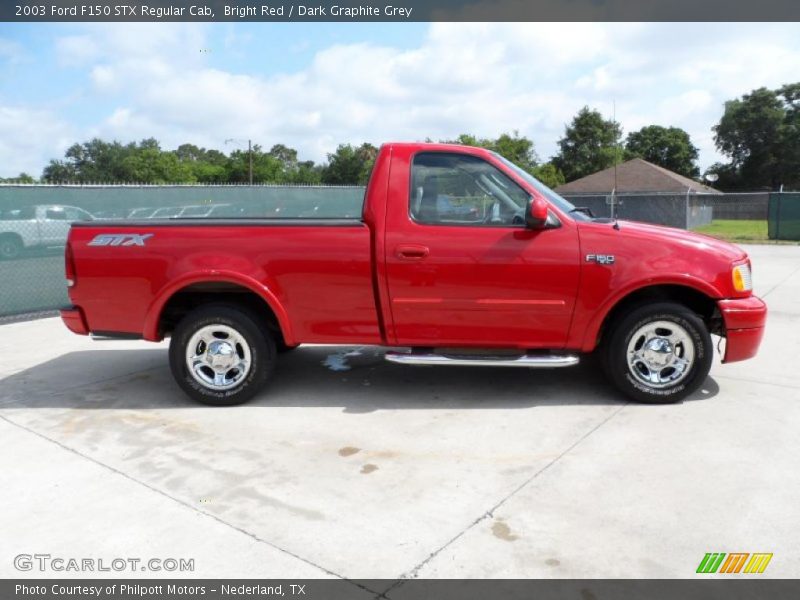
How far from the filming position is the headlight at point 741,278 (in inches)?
185

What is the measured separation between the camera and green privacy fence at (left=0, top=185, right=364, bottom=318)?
8.82 meters

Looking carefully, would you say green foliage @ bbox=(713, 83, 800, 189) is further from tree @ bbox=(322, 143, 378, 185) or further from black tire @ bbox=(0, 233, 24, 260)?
black tire @ bbox=(0, 233, 24, 260)

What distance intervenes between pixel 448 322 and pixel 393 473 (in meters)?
1.39

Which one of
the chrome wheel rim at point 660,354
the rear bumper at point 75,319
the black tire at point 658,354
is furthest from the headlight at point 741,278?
the rear bumper at point 75,319

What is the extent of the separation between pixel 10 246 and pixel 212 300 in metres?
5.57

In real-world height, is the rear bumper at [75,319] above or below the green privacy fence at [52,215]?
below

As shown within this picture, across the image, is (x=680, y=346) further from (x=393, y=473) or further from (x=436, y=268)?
(x=393, y=473)

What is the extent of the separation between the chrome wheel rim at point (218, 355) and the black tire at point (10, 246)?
217 inches

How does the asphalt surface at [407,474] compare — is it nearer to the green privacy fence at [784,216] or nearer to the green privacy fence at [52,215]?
the green privacy fence at [52,215]

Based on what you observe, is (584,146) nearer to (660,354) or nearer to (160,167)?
(160,167)

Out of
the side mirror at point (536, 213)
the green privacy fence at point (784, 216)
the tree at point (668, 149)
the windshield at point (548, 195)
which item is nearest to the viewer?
the side mirror at point (536, 213)

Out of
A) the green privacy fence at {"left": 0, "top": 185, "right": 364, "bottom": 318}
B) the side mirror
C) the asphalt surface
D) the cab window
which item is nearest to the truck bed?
the cab window

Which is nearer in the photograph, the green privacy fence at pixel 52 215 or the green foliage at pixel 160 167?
the green privacy fence at pixel 52 215

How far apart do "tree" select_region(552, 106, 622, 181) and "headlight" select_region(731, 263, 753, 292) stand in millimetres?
63084
